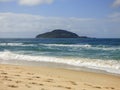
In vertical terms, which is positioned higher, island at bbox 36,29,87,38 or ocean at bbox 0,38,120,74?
island at bbox 36,29,87,38

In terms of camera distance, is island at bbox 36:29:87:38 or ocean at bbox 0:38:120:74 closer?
ocean at bbox 0:38:120:74

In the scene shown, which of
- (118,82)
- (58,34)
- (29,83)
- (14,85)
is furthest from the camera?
(58,34)

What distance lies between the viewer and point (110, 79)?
958 cm

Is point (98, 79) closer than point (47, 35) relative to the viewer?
Yes

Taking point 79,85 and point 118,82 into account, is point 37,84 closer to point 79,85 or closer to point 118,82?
point 79,85

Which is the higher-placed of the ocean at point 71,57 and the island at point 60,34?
the island at point 60,34

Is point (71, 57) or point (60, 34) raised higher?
point (60, 34)

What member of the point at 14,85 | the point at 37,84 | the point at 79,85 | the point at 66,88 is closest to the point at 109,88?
the point at 79,85

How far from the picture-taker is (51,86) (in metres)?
7.39

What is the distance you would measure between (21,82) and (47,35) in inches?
5411

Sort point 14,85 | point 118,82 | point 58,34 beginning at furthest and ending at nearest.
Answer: point 58,34 → point 118,82 → point 14,85

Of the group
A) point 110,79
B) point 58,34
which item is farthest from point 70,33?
point 110,79

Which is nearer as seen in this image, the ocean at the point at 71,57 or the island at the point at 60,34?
the ocean at the point at 71,57

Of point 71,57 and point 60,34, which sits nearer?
point 71,57
